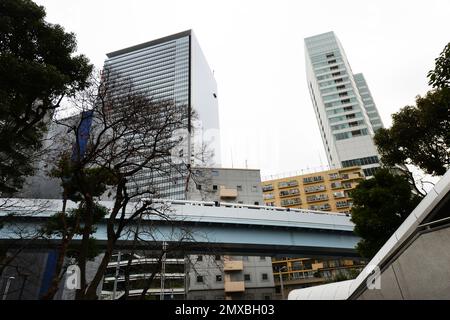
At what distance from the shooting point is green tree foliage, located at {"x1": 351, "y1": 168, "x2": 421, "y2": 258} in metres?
12.3

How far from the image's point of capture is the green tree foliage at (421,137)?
37.6ft

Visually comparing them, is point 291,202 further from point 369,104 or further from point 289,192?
point 369,104

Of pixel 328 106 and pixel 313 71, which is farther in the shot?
pixel 313 71

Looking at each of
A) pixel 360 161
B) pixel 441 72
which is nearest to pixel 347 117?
pixel 360 161

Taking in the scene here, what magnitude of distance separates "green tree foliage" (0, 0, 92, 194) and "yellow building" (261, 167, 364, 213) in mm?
52727

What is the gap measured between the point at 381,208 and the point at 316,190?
46.3 meters

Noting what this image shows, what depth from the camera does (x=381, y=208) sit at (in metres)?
12.5

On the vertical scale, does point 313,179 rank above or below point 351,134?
below

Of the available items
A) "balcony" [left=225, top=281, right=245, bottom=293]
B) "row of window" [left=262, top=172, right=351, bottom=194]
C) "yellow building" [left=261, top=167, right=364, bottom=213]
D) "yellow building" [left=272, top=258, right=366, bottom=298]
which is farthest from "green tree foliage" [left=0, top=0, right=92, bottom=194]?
"row of window" [left=262, top=172, right=351, bottom=194]

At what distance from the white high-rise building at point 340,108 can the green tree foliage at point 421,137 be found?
46.9 m
